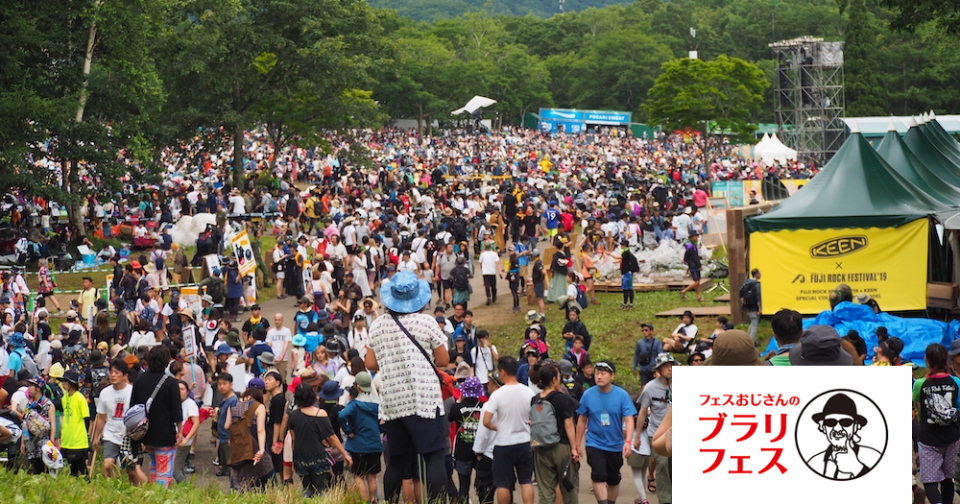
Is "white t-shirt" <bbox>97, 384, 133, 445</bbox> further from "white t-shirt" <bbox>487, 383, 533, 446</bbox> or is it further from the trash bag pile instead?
the trash bag pile

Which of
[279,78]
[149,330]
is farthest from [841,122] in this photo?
[149,330]

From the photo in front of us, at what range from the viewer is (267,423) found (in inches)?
390

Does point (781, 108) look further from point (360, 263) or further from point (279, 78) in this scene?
point (360, 263)

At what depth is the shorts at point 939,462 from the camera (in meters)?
8.10

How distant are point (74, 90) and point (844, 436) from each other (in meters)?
27.5

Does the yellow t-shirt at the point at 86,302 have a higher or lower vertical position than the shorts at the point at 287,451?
higher

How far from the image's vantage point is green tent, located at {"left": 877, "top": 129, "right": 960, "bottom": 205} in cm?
1764

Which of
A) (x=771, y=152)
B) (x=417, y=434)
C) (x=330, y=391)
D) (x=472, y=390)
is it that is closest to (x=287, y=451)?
(x=330, y=391)

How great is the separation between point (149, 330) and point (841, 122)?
5520cm

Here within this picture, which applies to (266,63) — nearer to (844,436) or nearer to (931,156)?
(931,156)

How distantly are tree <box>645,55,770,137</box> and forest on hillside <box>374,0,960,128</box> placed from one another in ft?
35.4

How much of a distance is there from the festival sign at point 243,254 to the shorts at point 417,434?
13.5 metres

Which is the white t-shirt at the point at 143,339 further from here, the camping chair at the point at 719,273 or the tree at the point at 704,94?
the tree at the point at 704,94

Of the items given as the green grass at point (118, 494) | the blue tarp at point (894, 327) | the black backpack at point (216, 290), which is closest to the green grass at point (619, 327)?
the blue tarp at point (894, 327)
